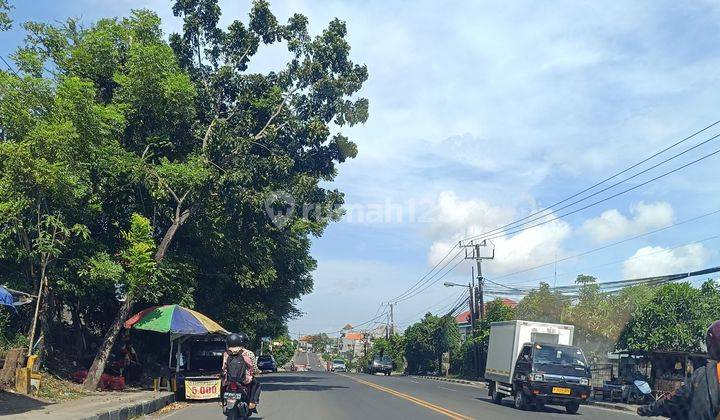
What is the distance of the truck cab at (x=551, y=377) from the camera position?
1856 centimetres

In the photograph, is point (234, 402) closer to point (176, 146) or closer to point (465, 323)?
point (176, 146)

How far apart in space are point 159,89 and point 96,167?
3.03 meters

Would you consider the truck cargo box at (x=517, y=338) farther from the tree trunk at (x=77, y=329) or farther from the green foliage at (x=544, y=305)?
the green foliage at (x=544, y=305)

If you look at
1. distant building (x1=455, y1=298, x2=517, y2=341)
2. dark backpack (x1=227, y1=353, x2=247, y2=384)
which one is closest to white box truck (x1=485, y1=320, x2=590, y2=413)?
dark backpack (x1=227, y1=353, x2=247, y2=384)

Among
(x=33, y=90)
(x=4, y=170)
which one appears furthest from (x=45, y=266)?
(x=33, y=90)

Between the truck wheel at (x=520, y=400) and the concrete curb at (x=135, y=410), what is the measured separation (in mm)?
10241

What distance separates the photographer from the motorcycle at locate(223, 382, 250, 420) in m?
10.4

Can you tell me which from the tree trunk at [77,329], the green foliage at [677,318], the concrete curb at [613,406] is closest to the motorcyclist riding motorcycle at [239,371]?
the tree trunk at [77,329]

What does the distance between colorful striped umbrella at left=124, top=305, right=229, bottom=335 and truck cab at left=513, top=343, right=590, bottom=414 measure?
9.36 m

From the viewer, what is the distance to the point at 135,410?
13852mm

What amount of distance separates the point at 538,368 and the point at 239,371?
11.4 meters

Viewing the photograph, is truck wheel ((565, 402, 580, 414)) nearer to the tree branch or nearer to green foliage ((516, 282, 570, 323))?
the tree branch

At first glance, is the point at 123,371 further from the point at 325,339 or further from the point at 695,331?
the point at 325,339

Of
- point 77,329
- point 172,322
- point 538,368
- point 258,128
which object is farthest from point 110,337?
point 538,368
